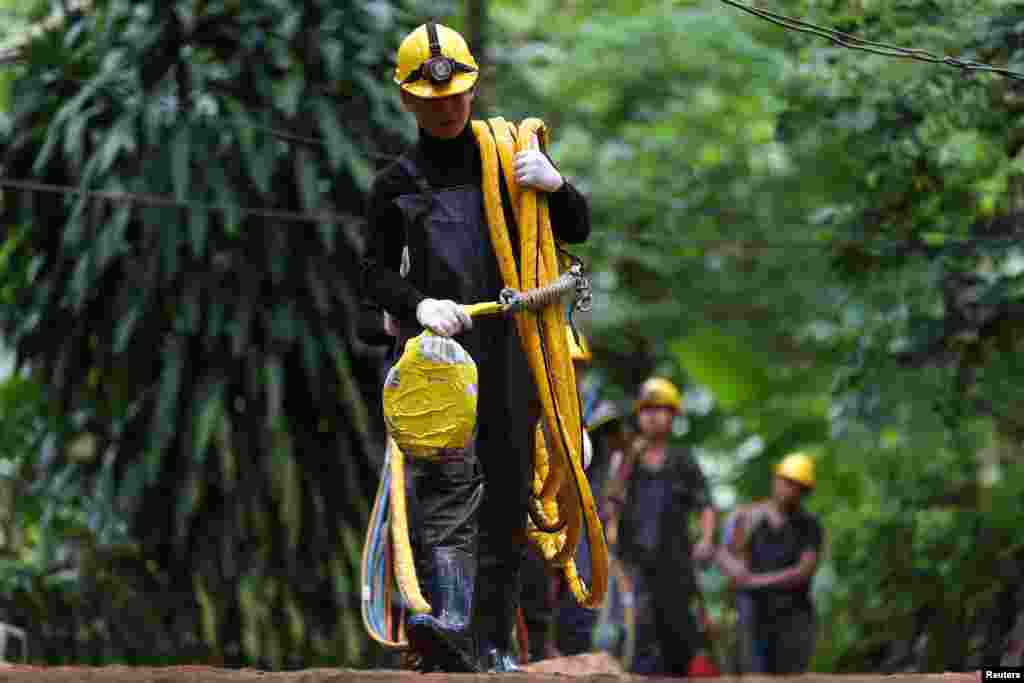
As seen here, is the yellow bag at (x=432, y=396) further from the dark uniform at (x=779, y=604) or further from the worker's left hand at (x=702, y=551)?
the dark uniform at (x=779, y=604)

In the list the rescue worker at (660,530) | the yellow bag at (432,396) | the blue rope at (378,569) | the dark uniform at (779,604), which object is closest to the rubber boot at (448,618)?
the yellow bag at (432,396)

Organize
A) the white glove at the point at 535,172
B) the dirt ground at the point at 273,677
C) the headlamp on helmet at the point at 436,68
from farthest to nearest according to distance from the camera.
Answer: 1. the white glove at the point at 535,172
2. the headlamp on helmet at the point at 436,68
3. the dirt ground at the point at 273,677

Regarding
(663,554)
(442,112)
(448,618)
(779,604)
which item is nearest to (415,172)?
(442,112)

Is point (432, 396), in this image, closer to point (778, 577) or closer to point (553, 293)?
point (553, 293)

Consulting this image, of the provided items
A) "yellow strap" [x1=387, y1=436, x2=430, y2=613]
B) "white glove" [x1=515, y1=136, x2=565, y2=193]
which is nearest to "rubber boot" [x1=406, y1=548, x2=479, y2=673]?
"yellow strap" [x1=387, y1=436, x2=430, y2=613]

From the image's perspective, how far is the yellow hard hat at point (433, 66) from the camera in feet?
21.5

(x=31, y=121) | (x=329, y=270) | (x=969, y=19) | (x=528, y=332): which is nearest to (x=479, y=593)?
(x=528, y=332)

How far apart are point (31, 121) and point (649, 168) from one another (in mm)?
8145

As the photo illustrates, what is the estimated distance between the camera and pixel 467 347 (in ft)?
22.0

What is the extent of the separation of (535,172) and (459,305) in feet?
1.78

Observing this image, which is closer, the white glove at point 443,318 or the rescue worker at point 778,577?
the white glove at point 443,318

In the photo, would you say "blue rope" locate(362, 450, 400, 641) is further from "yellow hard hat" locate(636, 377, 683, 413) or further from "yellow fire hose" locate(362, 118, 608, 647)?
"yellow hard hat" locate(636, 377, 683, 413)

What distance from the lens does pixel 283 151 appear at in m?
12.8

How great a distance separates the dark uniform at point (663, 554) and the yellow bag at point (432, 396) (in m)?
6.19
